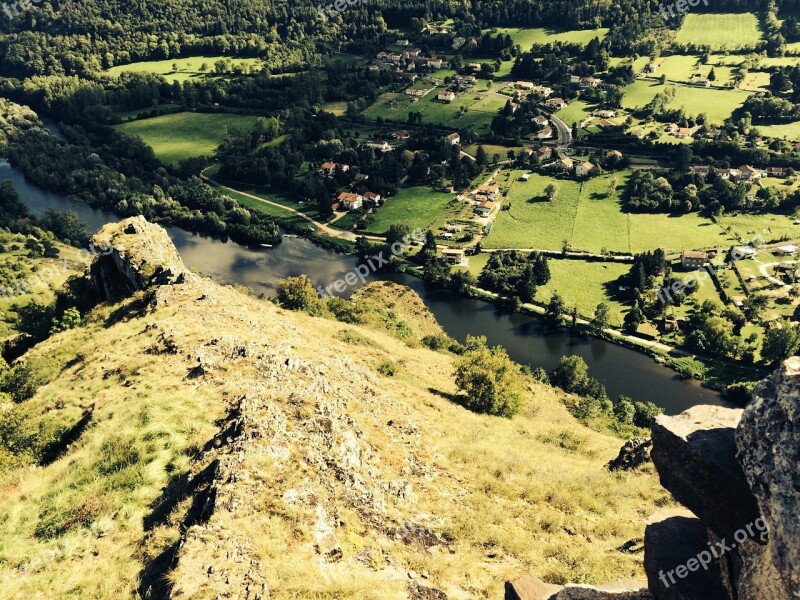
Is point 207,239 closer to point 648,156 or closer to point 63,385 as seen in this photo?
point 63,385

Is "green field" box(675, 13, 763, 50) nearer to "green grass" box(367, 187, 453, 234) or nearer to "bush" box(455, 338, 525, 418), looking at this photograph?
"green grass" box(367, 187, 453, 234)

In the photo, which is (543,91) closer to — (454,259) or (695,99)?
(695,99)

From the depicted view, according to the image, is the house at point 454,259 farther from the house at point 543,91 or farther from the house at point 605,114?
the house at point 543,91

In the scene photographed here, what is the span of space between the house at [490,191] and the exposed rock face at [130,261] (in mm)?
83801

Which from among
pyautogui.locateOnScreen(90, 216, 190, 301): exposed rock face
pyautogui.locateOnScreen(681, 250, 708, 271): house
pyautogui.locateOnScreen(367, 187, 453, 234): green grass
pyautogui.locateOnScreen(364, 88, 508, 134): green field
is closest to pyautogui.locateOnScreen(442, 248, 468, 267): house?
pyautogui.locateOnScreen(367, 187, 453, 234): green grass

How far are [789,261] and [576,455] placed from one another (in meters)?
83.2

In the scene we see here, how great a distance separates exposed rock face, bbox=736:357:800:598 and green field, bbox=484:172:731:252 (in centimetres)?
9451

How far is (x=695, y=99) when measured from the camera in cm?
15838

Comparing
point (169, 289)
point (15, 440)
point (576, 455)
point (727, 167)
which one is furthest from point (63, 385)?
point (727, 167)

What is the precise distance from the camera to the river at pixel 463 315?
73438 millimetres

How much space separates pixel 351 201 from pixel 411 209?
14.2 metres

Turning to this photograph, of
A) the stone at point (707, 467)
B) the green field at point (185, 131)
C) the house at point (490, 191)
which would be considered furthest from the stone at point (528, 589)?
the green field at point (185, 131)

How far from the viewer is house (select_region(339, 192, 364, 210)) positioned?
122850 millimetres

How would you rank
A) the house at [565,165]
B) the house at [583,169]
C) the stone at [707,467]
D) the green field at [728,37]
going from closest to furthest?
1. the stone at [707,467]
2. the house at [583,169]
3. the house at [565,165]
4. the green field at [728,37]
